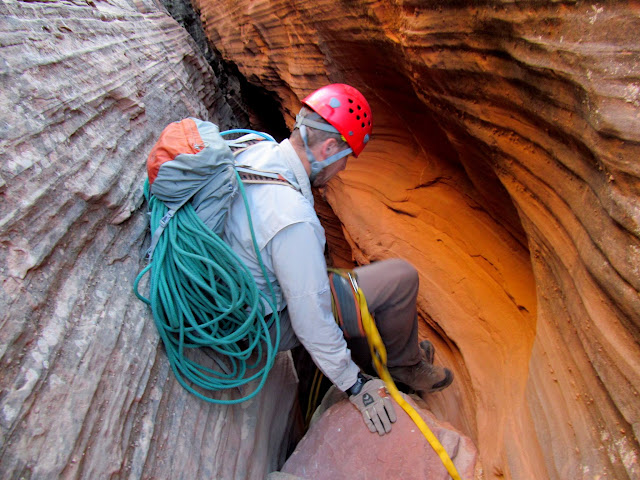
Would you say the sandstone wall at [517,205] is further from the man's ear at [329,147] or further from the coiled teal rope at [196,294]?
the coiled teal rope at [196,294]

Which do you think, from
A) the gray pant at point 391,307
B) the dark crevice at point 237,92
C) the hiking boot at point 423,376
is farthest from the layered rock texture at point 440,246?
the dark crevice at point 237,92

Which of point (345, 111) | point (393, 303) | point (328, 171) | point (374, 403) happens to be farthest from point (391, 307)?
point (345, 111)

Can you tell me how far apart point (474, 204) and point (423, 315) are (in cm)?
91

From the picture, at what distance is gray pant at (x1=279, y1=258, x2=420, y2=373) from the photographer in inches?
87.7

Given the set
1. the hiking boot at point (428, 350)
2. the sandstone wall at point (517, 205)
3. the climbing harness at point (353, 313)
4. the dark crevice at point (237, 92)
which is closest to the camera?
the sandstone wall at point (517, 205)

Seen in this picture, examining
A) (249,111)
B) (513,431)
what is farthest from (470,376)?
(249,111)

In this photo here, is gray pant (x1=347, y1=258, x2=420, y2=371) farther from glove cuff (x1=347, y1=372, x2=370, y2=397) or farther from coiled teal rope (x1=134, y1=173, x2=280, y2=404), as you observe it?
coiled teal rope (x1=134, y1=173, x2=280, y2=404)

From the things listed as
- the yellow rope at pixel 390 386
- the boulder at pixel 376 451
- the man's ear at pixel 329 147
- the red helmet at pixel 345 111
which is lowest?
the boulder at pixel 376 451

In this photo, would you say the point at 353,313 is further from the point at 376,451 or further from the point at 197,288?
the point at 197,288

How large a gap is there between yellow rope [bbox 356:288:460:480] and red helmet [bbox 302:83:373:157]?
0.80 metres

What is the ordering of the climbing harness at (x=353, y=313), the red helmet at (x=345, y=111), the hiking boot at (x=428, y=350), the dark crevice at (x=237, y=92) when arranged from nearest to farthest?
the red helmet at (x=345, y=111) < the climbing harness at (x=353, y=313) < the hiking boot at (x=428, y=350) < the dark crevice at (x=237, y=92)

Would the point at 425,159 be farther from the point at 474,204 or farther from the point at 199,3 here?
the point at 199,3

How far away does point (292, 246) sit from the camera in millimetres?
1688

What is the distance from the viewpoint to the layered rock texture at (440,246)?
4.06 ft
